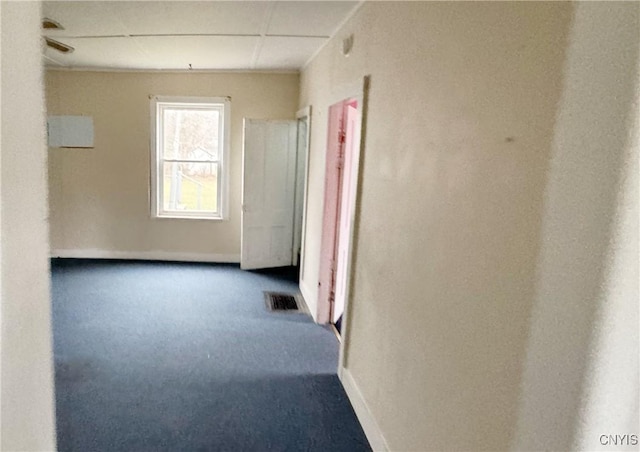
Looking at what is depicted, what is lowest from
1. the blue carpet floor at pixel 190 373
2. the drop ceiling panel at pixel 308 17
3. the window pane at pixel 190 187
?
the blue carpet floor at pixel 190 373

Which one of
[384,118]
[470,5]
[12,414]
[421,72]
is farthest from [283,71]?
[12,414]

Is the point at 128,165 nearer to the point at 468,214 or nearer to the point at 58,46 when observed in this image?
the point at 58,46

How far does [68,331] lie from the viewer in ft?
11.4

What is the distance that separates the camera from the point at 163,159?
550 centimetres

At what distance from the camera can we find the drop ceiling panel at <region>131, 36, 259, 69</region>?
369cm

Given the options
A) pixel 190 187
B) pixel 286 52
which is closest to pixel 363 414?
pixel 286 52

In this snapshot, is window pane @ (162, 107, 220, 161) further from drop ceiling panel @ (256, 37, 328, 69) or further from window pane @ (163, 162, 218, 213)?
drop ceiling panel @ (256, 37, 328, 69)

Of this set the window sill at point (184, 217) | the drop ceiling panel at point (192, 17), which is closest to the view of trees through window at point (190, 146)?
the window sill at point (184, 217)

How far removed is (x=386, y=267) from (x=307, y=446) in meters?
1.05

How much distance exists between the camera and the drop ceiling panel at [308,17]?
2.69m

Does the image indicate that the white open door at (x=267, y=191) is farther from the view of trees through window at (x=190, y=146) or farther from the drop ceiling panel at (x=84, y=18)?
the drop ceiling panel at (x=84, y=18)

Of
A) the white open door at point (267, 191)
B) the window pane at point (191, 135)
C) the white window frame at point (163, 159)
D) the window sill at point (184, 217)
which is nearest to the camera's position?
the white open door at point (267, 191)

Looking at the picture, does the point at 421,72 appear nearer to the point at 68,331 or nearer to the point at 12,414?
the point at 12,414

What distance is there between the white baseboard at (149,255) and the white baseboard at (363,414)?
3.21m
